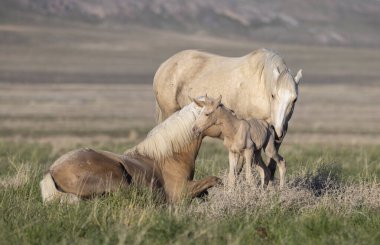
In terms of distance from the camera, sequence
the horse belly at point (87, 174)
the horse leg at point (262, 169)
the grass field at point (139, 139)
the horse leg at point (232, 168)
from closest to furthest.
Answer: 1. the grass field at point (139, 139)
2. the horse belly at point (87, 174)
3. the horse leg at point (232, 168)
4. the horse leg at point (262, 169)

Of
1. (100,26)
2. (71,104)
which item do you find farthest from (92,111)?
(100,26)

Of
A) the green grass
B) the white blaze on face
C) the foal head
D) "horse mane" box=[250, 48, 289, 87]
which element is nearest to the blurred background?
"horse mane" box=[250, 48, 289, 87]

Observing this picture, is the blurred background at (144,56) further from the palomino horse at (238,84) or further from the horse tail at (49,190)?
the horse tail at (49,190)

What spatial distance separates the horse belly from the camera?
7.98m

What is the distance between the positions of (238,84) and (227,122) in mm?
2081

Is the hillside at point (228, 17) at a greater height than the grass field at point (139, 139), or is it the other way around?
the grass field at point (139, 139)

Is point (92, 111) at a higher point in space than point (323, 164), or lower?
lower

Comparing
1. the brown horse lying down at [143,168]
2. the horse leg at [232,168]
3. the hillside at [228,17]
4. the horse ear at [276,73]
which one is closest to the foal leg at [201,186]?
the brown horse lying down at [143,168]

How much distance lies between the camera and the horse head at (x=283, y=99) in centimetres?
922

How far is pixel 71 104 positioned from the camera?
43031 millimetres

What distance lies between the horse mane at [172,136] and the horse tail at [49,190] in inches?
43.0

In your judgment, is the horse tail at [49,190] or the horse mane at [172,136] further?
the horse mane at [172,136]

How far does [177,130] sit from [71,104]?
3464cm

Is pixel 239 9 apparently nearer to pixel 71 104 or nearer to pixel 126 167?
pixel 71 104
